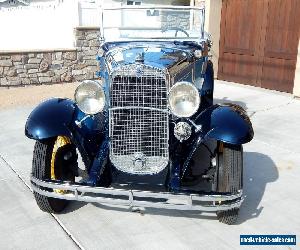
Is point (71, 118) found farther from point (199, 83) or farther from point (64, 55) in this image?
point (64, 55)

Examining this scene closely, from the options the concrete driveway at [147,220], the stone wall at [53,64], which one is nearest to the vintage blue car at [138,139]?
the concrete driveway at [147,220]

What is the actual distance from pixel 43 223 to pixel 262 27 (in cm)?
668

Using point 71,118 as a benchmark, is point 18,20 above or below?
above

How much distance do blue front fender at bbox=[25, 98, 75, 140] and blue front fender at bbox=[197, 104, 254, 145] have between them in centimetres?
114

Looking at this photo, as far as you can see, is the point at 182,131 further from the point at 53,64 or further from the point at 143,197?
the point at 53,64

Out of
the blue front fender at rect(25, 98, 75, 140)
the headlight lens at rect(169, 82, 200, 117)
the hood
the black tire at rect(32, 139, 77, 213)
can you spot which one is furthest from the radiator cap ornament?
the black tire at rect(32, 139, 77, 213)

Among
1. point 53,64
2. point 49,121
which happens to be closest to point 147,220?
point 49,121

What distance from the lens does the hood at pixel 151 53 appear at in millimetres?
3188

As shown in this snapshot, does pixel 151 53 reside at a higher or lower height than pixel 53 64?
higher

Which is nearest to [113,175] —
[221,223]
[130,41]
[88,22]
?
[221,223]

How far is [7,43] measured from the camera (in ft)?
30.1

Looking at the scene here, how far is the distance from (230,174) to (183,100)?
690 millimetres

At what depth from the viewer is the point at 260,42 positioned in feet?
26.9

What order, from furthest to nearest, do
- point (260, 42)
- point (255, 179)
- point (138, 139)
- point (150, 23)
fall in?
point (260, 42) → point (150, 23) → point (255, 179) → point (138, 139)
